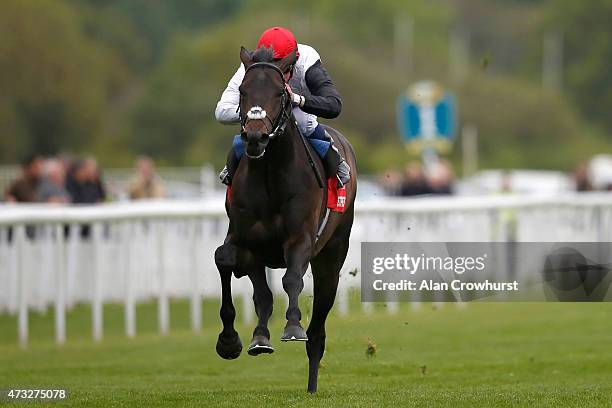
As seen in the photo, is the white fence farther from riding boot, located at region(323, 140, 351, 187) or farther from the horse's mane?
the horse's mane

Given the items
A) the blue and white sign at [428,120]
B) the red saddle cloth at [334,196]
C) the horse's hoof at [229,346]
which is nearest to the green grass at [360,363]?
the horse's hoof at [229,346]

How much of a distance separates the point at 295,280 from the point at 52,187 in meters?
9.87

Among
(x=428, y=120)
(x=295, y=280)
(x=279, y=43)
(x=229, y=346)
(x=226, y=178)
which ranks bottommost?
(x=229, y=346)

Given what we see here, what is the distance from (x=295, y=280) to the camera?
28.5ft

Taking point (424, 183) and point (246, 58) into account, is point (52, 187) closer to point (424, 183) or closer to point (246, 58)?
point (424, 183)

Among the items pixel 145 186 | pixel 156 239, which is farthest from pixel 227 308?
pixel 145 186

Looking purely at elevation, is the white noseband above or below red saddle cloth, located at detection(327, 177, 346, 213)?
above

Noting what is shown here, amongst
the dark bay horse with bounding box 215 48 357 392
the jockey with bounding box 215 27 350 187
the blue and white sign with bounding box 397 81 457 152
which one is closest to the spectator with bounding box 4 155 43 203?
the jockey with bounding box 215 27 350 187

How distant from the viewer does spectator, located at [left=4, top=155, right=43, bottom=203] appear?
17906 millimetres

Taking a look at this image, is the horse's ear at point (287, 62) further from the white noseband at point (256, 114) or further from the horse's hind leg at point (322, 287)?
the horse's hind leg at point (322, 287)

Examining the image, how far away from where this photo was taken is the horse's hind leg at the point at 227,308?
8.86 meters

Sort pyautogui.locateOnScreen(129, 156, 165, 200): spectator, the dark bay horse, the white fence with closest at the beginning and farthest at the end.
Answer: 1. the dark bay horse
2. the white fence
3. pyautogui.locateOnScreen(129, 156, 165, 200): spectator

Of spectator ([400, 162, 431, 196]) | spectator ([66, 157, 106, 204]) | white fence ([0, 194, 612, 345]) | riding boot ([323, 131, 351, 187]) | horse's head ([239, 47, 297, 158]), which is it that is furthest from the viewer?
spectator ([400, 162, 431, 196])

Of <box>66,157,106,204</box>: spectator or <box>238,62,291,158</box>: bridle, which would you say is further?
<box>66,157,106,204</box>: spectator
